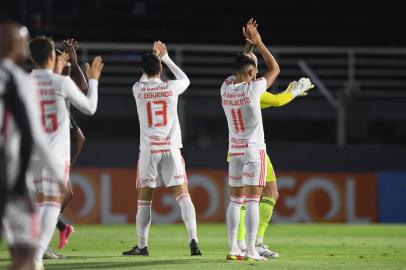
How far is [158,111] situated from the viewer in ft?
38.0

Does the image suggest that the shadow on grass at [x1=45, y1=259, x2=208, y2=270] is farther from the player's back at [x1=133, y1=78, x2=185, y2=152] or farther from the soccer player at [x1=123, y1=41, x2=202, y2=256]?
the player's back at [x1=133, y1=78, x2=185, y2=152]

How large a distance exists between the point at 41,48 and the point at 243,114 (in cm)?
290

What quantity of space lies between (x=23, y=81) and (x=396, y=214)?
1593cm

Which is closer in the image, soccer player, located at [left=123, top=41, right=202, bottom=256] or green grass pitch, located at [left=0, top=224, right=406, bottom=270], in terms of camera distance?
green grass pitch, located at [left=0, top=224, right=406, bottom=270]

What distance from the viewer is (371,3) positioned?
26.0 metres

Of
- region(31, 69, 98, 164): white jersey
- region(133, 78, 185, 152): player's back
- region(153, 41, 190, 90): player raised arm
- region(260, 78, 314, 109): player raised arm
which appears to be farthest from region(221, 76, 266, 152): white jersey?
region(31, 69, 98, 164): white jersey

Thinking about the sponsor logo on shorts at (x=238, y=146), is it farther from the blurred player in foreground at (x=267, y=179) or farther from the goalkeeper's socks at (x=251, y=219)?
the goalkeeper's socks at (x=251, y=219)

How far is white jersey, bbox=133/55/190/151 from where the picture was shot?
1153cm

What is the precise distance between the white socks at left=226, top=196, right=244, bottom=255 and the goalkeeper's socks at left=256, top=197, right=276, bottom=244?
80cm

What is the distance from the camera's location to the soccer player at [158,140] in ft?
37.9

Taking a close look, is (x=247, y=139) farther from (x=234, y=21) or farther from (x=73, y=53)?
(x=234, y=21)

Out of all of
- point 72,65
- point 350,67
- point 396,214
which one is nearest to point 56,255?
point 72,65

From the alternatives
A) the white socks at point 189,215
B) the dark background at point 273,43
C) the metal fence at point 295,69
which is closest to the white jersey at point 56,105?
the white socks at point 189,215

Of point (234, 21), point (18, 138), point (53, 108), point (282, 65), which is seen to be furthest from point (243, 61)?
point (234, 21)
